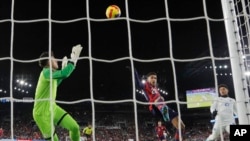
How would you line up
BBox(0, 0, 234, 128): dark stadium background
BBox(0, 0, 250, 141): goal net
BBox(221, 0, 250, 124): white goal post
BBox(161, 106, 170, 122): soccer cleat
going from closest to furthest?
BBox(221, 0, 250, 124): white goal post
BBox(161, 106, 170, 122): soccer cleat
BBox(0, 0, 234, 128): dark stadium background
BBox(0, 0, 250, 141): goal net

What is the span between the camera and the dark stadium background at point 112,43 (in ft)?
50.0

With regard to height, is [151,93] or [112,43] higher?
[112,43]

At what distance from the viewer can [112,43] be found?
19078 mm

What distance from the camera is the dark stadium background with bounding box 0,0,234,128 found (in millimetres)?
15250

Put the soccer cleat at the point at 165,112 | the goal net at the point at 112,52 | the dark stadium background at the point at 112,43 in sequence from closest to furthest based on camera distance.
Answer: the soccer cleat at the point at 165,112
the dark stadium background at the point at 112,43
the goal net at the point at 112,52

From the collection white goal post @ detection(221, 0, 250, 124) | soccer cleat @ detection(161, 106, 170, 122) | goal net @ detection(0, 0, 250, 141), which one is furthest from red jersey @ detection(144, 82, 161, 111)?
goal net @ detection(0, 0, 250, 141)

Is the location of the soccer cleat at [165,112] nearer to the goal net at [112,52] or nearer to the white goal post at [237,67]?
the white goal post at [237,67]

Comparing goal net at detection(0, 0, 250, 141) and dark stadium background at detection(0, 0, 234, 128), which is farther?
goal net at detection(0, 0, 250, 141)

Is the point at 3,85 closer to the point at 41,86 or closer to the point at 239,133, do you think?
the point at 41,86

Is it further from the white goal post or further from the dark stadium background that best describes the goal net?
the white goal post

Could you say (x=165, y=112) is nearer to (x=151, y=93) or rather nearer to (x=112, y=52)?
(x=151, y=93)

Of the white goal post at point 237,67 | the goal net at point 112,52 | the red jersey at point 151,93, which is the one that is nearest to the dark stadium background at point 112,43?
the goal net at point 112,52

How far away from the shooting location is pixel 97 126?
22.1 m

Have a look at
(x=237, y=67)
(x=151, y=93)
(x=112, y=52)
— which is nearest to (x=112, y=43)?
(x=112, y=52)
